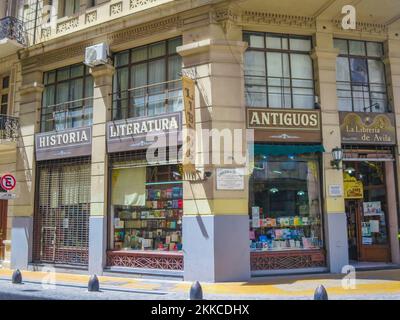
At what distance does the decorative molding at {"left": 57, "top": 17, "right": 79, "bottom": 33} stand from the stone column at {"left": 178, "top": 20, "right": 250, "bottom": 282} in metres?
5.08

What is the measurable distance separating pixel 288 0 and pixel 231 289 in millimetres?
8406

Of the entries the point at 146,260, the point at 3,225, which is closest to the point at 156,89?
the point at 146,260

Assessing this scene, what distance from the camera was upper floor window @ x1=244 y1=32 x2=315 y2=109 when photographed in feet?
44.1

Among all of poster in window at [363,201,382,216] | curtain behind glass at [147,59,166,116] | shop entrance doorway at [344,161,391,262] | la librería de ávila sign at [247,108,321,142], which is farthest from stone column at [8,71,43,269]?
poster in window at [363,201,382,216]

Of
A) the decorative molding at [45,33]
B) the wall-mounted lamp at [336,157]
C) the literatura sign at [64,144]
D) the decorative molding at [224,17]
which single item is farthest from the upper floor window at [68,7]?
the wall-mounted lamp at [336,157]

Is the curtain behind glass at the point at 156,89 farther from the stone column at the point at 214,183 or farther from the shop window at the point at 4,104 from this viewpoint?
the shop window at the point at 4,104

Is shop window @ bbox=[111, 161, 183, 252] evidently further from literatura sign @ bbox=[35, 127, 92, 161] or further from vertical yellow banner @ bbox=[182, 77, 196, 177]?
literatura sign @ bbox=[35, 127, 92, 161]

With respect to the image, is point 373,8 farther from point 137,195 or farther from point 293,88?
point 137,195

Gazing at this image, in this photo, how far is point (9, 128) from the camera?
16.8 m

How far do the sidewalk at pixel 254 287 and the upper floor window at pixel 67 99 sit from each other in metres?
5.65

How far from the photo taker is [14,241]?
52.5 ft

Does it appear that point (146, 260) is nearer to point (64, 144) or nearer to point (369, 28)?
point (64, 144)

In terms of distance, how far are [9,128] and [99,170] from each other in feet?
16.4
